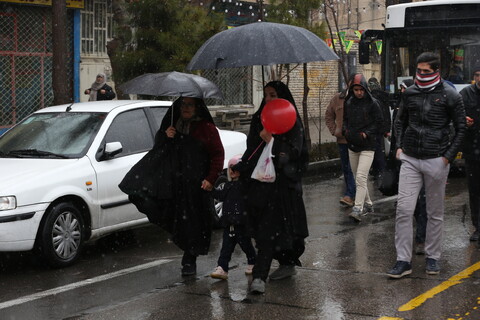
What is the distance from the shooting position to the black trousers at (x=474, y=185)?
810 cm

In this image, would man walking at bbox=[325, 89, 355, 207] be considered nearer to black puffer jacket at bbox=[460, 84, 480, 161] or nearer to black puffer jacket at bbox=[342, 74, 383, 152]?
black puffer jacket at bbox=[342, 74, 383, 152]

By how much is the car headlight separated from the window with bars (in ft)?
39.2

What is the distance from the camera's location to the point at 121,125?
8.56 metres

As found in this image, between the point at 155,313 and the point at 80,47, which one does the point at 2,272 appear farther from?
the point at 80,47

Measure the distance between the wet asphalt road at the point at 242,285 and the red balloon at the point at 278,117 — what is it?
1.28 meters

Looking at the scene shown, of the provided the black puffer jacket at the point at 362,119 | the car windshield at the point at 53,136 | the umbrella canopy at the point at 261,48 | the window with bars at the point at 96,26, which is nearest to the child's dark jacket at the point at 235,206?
the umbrella canopy at the point at 261,48

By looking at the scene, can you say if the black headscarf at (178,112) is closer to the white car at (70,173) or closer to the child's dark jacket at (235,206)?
the child's dark jacket at (235,206)

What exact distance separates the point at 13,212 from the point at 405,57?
879cm

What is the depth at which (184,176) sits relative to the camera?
22.8 ft

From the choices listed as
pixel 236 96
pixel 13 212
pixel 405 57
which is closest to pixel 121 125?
pixel 13 212

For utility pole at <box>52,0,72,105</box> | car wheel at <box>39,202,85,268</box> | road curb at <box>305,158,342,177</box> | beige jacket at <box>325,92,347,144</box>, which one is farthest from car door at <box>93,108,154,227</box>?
road curb at <box>305,158,342,177</box>

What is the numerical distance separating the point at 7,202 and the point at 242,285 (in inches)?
87.1

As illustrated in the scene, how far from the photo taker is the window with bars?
1859 cm

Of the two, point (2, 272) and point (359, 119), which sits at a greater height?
point (359, 119)
